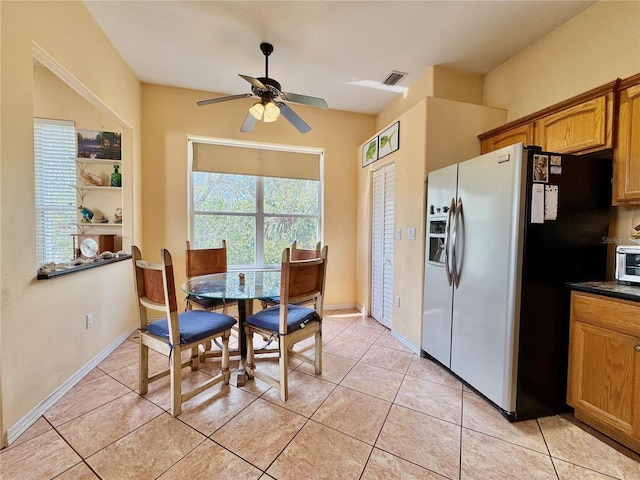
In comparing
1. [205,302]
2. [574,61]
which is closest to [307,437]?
[205,302]

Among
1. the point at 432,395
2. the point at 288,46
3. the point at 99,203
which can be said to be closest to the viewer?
the point at 432,395

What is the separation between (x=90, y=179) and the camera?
9.45 ft

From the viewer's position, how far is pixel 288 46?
99.0 inches

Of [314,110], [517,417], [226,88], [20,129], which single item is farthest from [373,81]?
[517,417]

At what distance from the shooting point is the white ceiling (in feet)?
6.80

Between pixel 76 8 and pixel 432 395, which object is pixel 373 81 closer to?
pixel 76 8

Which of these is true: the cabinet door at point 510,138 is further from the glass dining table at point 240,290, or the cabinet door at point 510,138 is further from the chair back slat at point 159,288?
the chair back slat at point 159,288

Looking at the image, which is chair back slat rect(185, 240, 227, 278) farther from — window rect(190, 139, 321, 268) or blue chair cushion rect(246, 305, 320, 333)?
blue chair cushion rect(246, 305, 320, 333)

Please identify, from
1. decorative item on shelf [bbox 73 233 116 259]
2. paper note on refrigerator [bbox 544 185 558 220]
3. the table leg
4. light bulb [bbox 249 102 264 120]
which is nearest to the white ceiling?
light bulb [bbox 249 102 264 120]

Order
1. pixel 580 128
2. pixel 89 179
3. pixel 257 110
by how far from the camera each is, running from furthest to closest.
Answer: pixel 89 179
pixel 257 110
pixel 580 128

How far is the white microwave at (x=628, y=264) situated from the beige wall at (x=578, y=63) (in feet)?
0.89

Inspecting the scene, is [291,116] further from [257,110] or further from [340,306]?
[340,306]

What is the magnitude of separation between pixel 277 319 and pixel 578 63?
3.05 meters

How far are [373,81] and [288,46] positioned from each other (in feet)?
3.52
